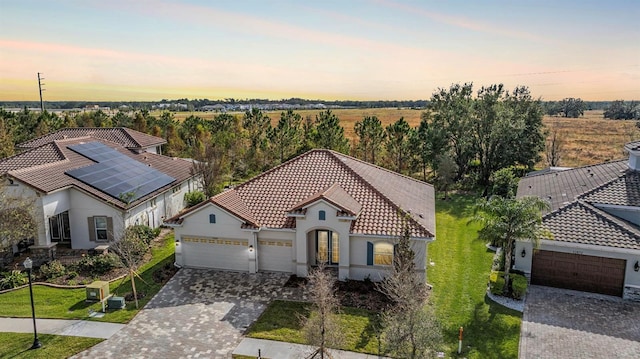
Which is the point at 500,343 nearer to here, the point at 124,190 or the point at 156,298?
the point at 156,298

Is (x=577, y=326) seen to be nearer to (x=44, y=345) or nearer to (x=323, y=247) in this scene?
(x=323, y=247)

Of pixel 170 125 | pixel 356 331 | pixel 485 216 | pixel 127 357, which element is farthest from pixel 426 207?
pixel 170 125

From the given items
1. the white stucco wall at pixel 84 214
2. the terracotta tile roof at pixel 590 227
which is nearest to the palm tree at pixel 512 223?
the terracotta tile roof at pixel 590 227

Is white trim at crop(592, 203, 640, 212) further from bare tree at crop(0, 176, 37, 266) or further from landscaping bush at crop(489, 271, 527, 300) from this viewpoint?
bare tree at crop(0, 176, 37, 266)

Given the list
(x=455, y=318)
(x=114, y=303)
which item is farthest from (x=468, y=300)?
(x=114, y=303)

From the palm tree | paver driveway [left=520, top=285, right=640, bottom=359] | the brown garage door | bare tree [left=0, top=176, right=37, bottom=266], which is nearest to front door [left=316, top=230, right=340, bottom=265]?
the palm tree
